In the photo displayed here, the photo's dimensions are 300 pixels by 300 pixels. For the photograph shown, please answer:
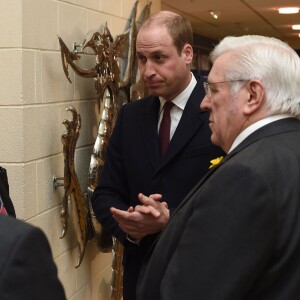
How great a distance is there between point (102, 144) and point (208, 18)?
19.4 ft

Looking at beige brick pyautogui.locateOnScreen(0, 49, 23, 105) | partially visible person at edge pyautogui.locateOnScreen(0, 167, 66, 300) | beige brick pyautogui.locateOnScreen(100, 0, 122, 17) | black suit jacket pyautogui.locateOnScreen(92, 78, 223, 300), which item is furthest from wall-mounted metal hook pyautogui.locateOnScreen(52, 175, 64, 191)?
partially visible person at edge pyautogui.locateOnScreen(0, 167, 66, 300)

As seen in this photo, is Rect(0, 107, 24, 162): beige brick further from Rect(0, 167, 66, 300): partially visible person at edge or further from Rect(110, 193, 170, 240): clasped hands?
Rect(0, 167, 66, 300): partially visible person at edge

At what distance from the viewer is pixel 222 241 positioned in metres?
1.36

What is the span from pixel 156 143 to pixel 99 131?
68cm

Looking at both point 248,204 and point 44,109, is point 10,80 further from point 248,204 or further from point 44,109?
point 248,204

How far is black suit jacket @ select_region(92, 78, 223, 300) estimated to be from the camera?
2.21m

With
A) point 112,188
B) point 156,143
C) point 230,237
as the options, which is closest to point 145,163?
point 156,143

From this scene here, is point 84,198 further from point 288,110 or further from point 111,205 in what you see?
point 288,110

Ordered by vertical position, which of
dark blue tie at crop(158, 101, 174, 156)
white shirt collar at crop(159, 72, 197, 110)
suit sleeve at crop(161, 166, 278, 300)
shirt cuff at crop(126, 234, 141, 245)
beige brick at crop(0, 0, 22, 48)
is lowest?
shirt cuff at crop(126, 234, 141, 245)

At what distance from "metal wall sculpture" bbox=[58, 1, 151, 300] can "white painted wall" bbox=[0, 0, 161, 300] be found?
1.8 inches

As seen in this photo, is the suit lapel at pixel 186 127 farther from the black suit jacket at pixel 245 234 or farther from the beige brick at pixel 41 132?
the black suit jacket at pixel 245 234

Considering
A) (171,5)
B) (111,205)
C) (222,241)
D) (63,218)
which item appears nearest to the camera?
(222,241)

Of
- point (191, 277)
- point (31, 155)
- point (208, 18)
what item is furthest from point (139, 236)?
point (208, 18)

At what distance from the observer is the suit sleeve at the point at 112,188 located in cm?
234
